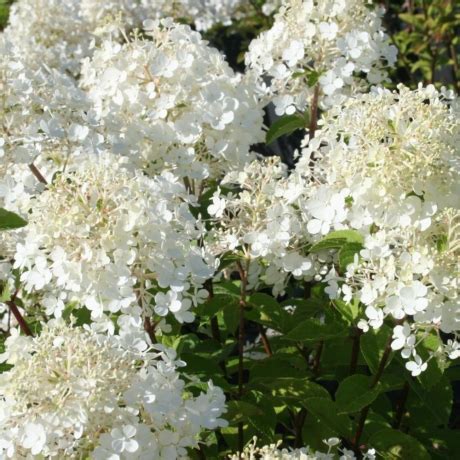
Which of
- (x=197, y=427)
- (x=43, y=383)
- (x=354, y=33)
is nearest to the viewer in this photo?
(x=43, y=383)

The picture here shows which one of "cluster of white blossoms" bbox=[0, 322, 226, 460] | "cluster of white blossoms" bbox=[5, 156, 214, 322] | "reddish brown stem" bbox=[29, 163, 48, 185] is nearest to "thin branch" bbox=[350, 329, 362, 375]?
"cluster of white blossoms" bbox=[5, 156, 214, 322]

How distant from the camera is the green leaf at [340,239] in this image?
6.41ft

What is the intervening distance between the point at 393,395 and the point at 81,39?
3.03m

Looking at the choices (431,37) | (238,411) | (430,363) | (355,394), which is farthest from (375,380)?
(431,37)

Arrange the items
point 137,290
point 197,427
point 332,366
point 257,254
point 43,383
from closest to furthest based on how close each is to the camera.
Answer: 1. point 43,383
2. point 197,427
3. point 137,290
4. point 257,254
5. point 332,366

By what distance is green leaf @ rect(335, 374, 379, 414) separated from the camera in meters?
2.01

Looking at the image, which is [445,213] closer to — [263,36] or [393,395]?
[263,36]

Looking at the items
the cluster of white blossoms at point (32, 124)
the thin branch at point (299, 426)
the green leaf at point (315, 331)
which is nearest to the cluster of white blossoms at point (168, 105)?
the cluster of white blossoms at point (32, 124)

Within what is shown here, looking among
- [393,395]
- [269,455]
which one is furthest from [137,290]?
[393,395]

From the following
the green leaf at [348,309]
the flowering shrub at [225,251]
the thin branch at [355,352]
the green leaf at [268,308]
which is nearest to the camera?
the flowering shrub at [225,251]

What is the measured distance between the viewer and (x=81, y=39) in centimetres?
514

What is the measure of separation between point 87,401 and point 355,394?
0.77 meters

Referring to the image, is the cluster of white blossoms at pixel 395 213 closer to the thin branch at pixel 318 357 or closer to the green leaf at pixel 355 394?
the green leaf at pixel 355 394

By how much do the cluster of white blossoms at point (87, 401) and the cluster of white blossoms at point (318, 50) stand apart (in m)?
1.29
